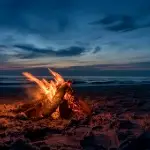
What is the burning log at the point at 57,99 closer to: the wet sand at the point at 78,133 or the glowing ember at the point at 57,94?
the glowing ember at the point at 57,94

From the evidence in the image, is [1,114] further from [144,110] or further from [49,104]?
[144,110]

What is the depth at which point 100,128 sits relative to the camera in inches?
359

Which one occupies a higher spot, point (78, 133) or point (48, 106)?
point (48, 106)

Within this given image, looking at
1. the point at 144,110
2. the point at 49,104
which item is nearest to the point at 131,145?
the point at 49,104

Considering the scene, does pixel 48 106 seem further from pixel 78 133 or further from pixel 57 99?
pixel 78 133

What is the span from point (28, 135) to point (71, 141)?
1.20 metres

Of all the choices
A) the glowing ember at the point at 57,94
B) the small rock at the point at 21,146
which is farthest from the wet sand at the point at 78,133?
the glowing ember at the point at 57,94

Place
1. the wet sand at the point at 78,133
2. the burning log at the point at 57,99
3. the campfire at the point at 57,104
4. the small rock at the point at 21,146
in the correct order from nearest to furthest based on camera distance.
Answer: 1. the small rock at the point at 21,146
2. the wet sand at the point at 78,133
3. the burning log at the point at 57,99
4. the campfire at the point at 57,104

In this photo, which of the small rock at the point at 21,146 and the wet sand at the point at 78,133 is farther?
the wet sand at the point at 78,133

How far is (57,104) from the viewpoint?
36.8 feet

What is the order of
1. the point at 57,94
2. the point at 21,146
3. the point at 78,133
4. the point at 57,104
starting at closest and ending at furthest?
the point at 21,146
the point at 78,133
the point at 57,104
the point at 57,94

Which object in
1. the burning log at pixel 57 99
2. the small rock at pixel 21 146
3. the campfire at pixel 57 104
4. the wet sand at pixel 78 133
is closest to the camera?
the small rock at pixel 21 146

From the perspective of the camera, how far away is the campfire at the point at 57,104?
36.8 ft

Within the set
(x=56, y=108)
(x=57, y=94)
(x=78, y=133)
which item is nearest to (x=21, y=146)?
(x=78, y=133)
